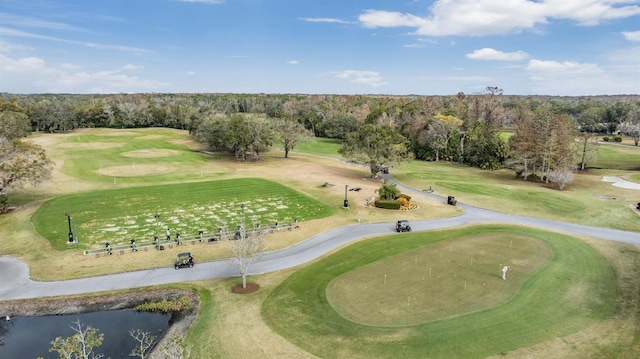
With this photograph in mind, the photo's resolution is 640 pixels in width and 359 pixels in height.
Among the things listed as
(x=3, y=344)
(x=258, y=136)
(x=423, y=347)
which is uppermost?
(x=258, y=136)

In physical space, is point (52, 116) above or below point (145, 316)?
above

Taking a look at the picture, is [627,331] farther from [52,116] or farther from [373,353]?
[52,116]

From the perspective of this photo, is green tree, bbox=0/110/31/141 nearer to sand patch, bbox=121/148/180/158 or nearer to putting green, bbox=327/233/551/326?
sand patch, bbox=121/148/180/158

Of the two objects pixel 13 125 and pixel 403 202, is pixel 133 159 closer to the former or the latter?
pixel 13 125

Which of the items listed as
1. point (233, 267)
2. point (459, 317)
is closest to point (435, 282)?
point (459, 317)

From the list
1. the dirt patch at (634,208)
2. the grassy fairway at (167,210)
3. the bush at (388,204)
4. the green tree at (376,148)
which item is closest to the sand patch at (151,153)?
the grassy fairway at (167,210)

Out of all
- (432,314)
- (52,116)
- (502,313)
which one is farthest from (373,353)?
(52,116)
